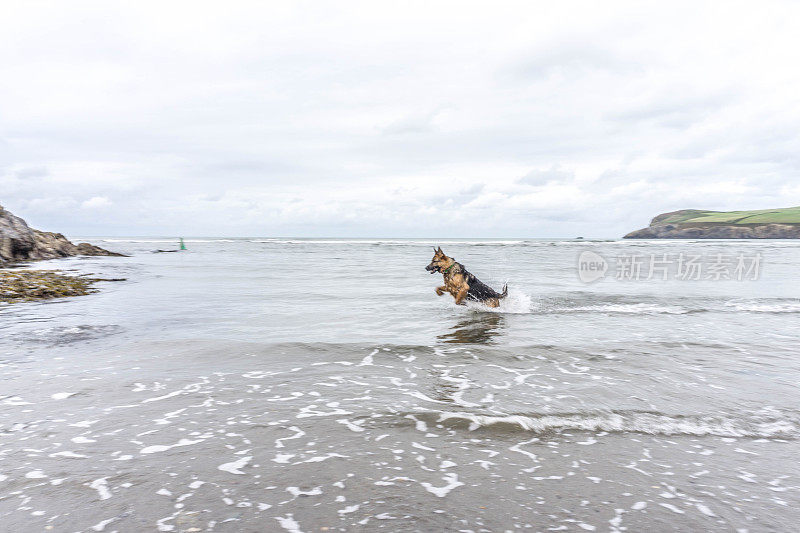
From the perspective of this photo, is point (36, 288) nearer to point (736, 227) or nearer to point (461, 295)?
point (461, 295)

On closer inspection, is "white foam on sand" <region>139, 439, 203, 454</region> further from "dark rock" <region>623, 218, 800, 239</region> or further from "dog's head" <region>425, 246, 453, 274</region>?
"dark rock" <region>623, 218, 800, 239</region>

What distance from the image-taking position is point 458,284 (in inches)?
565

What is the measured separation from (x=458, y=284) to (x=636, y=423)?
9266 mm

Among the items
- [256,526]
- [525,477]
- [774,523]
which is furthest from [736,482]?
[256,526]

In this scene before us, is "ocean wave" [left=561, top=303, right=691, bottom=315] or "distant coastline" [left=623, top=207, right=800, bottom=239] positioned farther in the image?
"distant coastline" [left=623, top=207, right=800, bottom=239]

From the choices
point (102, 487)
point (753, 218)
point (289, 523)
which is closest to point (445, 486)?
point (289, 523)

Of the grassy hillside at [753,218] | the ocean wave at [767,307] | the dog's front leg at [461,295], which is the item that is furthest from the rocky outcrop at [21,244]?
the grassy hillside at [753,218]

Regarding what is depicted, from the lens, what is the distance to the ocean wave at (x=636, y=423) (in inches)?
197

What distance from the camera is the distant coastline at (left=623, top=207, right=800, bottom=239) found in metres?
138

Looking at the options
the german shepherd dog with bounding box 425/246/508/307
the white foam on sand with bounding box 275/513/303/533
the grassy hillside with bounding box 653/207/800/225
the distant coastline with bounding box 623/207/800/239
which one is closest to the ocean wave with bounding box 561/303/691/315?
the german shepherd dog with bounding box 425/246/508/307

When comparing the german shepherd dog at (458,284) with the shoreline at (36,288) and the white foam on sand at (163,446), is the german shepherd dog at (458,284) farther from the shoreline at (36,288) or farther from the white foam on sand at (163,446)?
the shoreline at (36,288)

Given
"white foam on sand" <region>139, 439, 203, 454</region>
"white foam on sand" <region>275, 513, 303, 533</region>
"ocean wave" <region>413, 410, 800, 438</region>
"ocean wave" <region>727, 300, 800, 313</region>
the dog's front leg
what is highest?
the dog's front leg

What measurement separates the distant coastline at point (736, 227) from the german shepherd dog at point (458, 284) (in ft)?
560

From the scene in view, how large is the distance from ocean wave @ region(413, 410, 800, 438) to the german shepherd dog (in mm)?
8853
